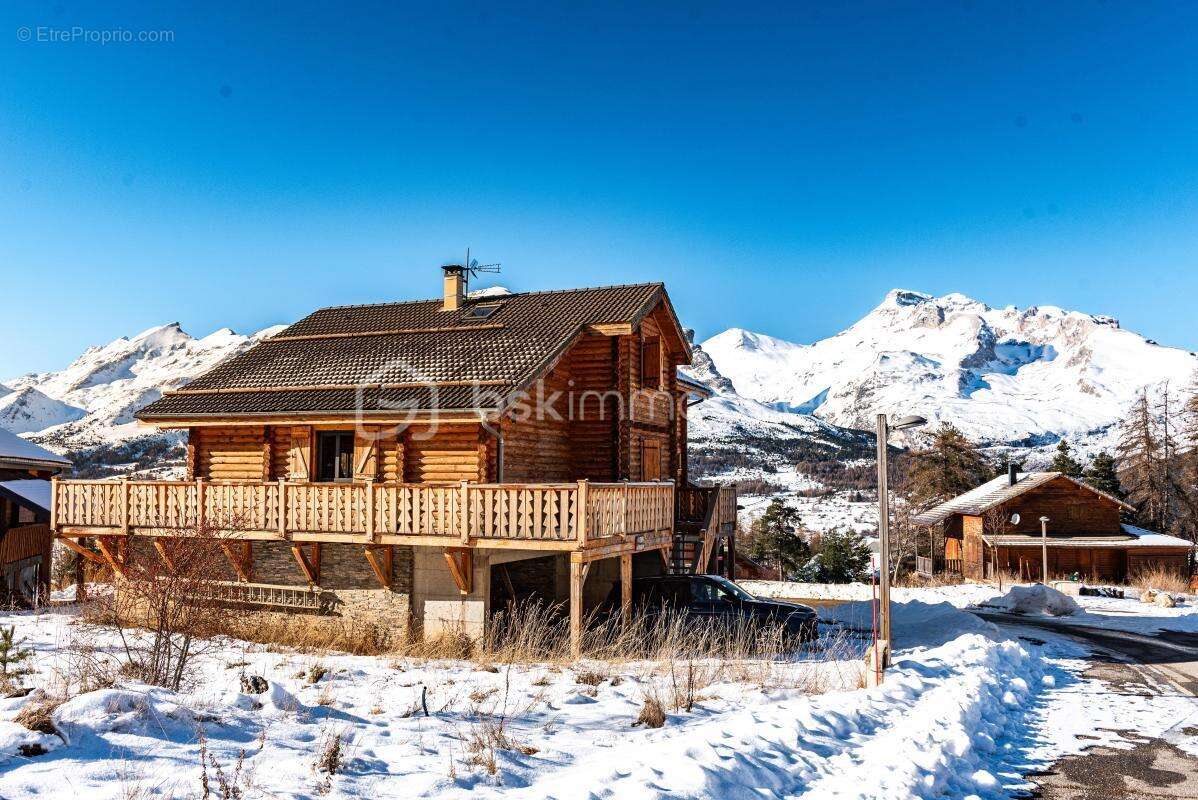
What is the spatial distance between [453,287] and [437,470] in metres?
8.58

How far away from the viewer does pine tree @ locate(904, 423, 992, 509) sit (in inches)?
2397

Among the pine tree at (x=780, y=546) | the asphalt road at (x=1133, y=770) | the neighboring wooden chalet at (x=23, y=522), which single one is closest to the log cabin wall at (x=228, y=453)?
the neighboring wooden chalet at (x=23, y=522)

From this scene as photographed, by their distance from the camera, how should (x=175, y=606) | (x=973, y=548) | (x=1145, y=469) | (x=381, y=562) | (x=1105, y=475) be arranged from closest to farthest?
1. (x=175, y=606)
2. (x=381, y=562)
3. (x=973, y=548)
4. (x=1145, y=469)
5. (x=1105, y=475)

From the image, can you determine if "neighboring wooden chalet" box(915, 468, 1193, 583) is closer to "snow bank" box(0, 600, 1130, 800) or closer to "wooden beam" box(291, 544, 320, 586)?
"snow bank" box(0, 600, 1130, 800)

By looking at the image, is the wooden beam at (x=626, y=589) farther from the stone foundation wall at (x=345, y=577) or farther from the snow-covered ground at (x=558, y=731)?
the stone foundation wall at (x=345, y=577)

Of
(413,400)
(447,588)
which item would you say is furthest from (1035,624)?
(413,400)

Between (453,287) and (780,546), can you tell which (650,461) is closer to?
(453,287)

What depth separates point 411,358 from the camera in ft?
70.7

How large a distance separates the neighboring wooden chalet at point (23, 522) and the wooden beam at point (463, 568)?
15.0 m

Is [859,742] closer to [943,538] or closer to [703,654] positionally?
[703,654]

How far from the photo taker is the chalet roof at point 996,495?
45781mm

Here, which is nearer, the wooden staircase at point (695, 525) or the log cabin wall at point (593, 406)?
the log cabin wall at point (593, 406)

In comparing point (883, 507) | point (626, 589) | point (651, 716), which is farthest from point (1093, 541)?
point (651, 716)

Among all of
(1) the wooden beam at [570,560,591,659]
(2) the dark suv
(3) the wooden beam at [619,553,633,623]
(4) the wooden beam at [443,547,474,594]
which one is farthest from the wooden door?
(1) the wooden beam at [570,560,591,659]
